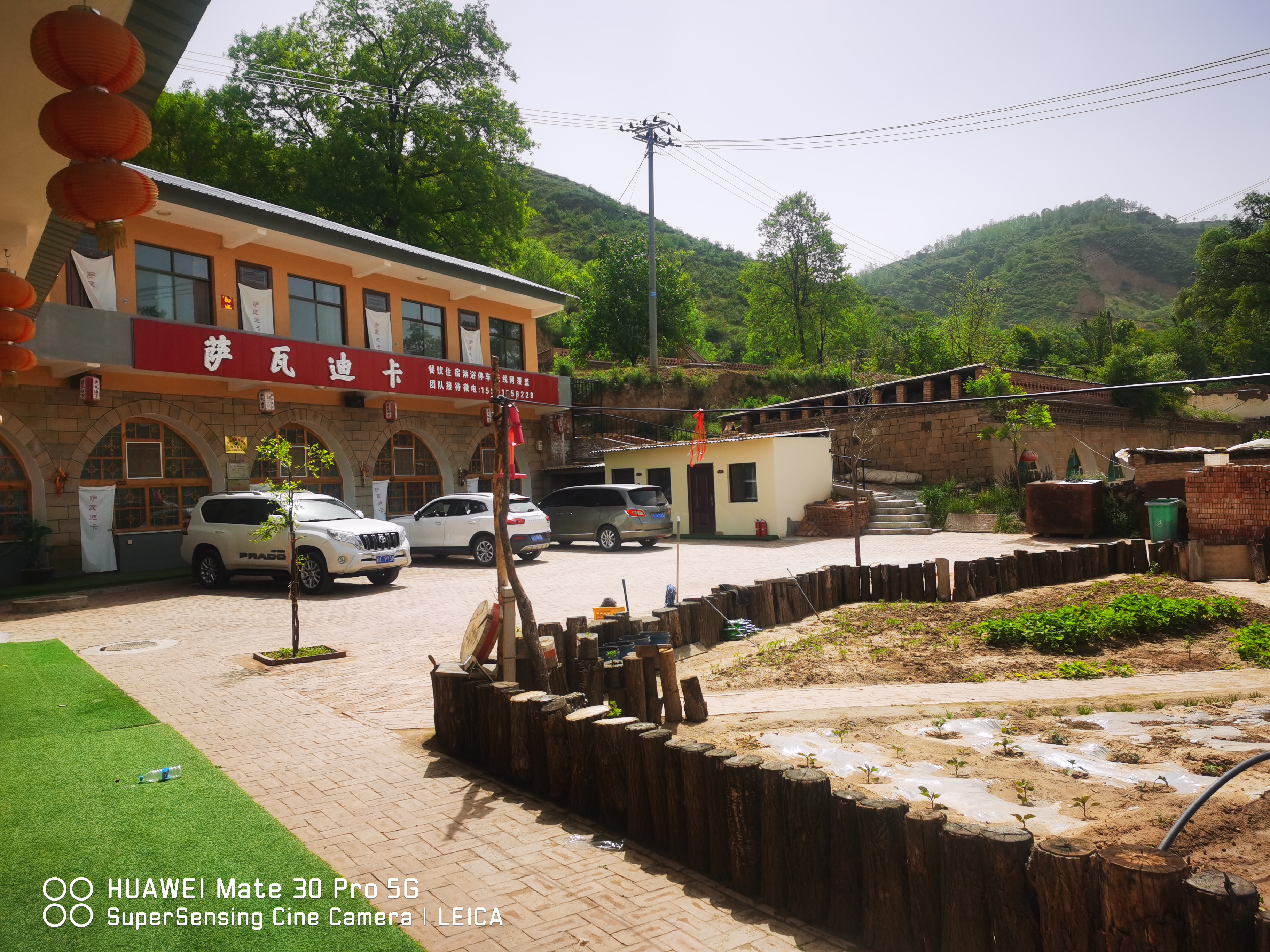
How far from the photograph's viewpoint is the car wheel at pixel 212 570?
15258 mm

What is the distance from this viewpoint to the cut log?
3.74 meters

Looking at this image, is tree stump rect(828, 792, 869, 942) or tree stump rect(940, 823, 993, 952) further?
tree stump rect(828, 792, 869, 942)

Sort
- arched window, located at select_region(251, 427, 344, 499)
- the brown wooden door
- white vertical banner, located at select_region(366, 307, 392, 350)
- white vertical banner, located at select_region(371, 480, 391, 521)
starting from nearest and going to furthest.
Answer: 1. arched window, located at select_region(251, 427, 344, 499)
2. white vertical banner, located at select_region(371, 480, 391, 521)
3. white vertical banner, located at select_region(366, 307, 392, 350)
4. the brown wooden door

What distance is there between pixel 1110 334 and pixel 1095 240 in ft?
172

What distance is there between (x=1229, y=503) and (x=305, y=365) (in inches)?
769

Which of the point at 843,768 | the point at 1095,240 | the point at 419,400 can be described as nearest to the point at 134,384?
the point at 419,400

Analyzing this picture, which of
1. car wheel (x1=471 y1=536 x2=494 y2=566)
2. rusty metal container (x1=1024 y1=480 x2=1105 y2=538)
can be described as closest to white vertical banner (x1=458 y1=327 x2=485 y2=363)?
car wheel (x1=471 y1=536 x2=494 y2=566)

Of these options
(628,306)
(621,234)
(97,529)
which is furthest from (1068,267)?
(97,529)

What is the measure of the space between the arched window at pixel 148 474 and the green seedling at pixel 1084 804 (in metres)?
18.7

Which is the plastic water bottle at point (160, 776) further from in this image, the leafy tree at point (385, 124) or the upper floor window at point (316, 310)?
the leafy tree at point (385, 124)

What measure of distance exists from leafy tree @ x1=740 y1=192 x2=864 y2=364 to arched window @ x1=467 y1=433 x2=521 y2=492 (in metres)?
24.7

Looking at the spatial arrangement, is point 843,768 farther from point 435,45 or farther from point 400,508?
point 435,45

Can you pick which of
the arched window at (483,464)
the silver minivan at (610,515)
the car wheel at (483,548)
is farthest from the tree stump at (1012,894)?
the arched window at (483,464)

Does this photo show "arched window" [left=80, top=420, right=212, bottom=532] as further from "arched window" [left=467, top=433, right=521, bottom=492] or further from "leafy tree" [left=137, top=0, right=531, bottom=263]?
"leafy tree" [left=137, top=0, right=531, bottom=263]
